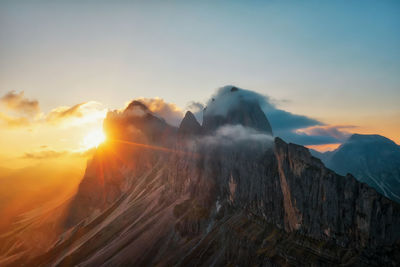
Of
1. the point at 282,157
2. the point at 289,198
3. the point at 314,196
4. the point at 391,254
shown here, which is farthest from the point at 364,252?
the point at 282,157

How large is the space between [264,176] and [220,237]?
5006cm

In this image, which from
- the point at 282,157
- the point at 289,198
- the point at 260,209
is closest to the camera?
the point at 289,198

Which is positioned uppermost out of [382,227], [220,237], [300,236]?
[382,227]

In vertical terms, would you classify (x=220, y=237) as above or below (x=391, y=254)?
below

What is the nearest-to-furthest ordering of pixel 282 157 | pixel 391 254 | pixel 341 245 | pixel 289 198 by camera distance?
pixel 391 254 < pixel 341 245 < pixel 289 198 < pixel 282 157

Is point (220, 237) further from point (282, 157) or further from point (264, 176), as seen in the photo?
point (282, 157)

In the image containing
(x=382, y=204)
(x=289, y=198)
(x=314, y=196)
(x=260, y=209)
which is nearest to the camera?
(x=382, y=204)

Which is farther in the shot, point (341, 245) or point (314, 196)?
point (314, 196)

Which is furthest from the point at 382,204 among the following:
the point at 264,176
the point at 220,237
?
the point at 220,237

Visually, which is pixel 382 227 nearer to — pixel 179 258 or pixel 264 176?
pixel 264 176

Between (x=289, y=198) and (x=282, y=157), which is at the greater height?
(x=282, y=157)

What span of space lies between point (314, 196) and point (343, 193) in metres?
14.8

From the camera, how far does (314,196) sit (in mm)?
148375

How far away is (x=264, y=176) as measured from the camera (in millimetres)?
195250
